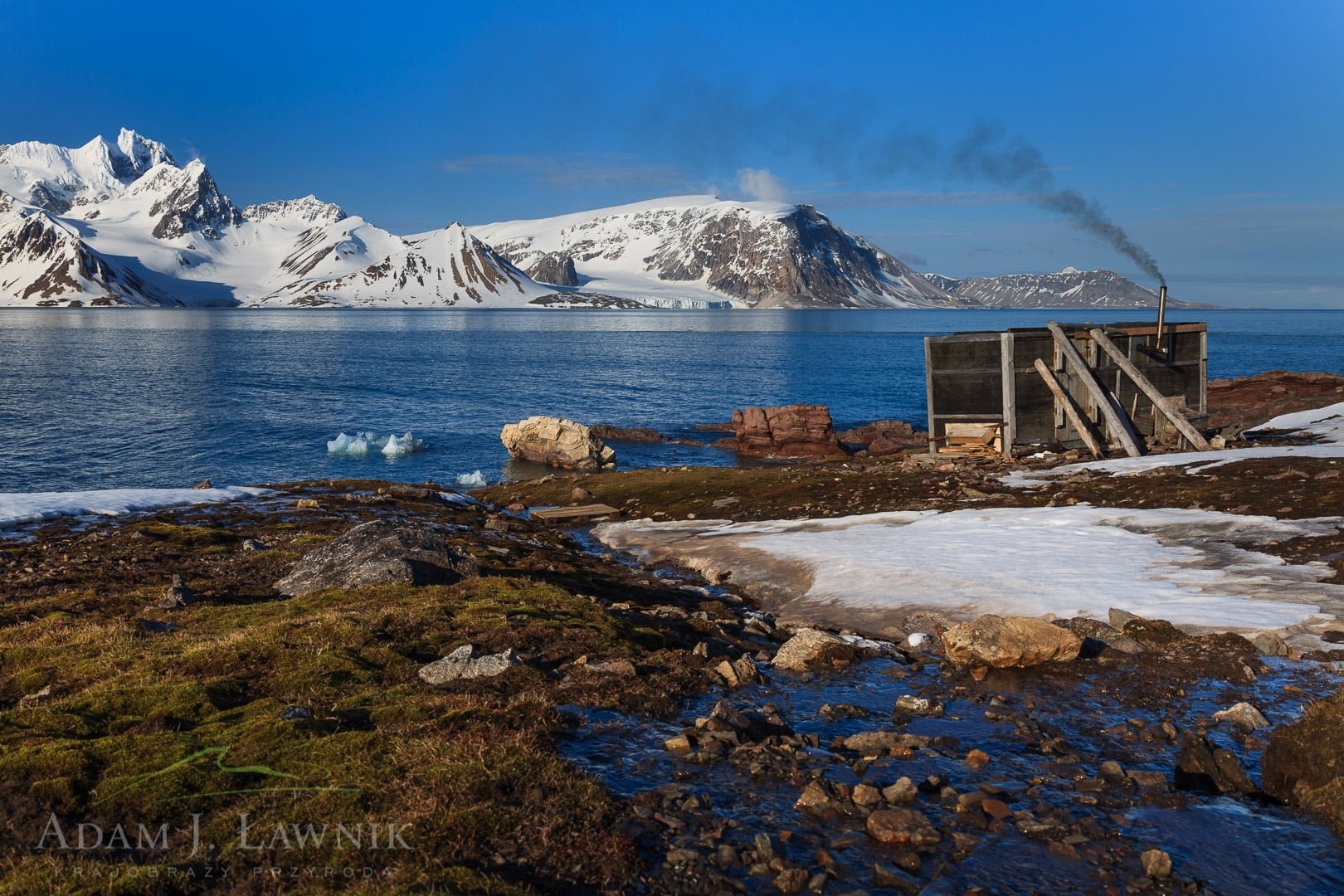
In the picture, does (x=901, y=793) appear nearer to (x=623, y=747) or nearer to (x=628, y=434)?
(x=623, y=747)

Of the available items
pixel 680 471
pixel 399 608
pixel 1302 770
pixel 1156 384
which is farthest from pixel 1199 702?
pixel 680 471

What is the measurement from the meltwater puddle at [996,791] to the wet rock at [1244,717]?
0.22m

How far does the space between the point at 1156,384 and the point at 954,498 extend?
13492 mm

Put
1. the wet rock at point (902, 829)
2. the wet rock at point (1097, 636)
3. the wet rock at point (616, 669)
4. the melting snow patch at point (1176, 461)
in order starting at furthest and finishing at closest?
1. the melting snow patch at point (1176, 461)
2. the wet rock at point (1097, 636)
3. the wet rock at point (616, 669)
4. the wet rock at point (902, 829)

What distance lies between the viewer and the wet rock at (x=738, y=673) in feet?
40.0

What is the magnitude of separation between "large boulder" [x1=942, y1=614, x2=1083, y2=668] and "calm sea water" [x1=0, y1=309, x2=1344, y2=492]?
40.3 meters

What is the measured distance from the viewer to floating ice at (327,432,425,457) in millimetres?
58031

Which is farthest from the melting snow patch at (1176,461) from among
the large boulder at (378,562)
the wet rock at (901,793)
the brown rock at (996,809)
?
the wet rock at (901,793)

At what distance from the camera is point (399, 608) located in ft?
49.5

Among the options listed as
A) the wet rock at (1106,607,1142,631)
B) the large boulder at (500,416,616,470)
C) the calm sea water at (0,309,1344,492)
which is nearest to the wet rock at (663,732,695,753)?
the wet rock at (1106,607,1142,631)

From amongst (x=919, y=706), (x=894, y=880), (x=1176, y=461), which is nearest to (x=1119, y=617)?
(x=919, y=706)

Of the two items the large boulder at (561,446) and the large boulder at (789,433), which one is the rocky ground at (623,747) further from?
the large boulder at (789,433)

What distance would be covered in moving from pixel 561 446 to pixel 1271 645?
4289 centimetres

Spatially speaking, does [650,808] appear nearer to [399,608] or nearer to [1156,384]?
[399,608]
